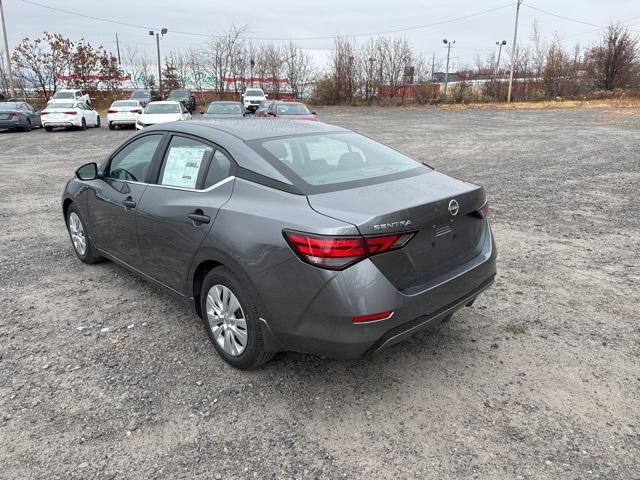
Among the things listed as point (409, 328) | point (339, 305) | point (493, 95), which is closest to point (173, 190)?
point (339, 305)

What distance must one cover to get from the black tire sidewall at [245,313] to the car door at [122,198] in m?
1.15

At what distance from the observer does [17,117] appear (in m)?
21.7

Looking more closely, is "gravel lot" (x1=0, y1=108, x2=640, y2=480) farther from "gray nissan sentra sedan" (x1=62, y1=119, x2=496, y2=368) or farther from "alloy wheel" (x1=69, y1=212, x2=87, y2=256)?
"gray nissan sentra sedan" (x1=62, y1=119, x2=496, y2=368)

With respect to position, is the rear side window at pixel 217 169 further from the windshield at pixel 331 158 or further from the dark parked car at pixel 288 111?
the dark parked car at pixel 288 111

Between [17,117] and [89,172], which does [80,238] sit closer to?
[89,172]

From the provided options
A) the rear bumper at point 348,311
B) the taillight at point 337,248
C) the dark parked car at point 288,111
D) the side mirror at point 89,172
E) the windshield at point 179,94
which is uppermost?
the windshield at point 179,94

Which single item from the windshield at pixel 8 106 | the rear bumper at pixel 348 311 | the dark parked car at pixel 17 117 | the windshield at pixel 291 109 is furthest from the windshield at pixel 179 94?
the rear bumper at pixel 348 311

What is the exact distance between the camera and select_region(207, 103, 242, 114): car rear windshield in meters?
21.1

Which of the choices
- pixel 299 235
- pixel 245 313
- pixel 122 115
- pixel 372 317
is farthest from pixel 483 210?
pixel 122 115

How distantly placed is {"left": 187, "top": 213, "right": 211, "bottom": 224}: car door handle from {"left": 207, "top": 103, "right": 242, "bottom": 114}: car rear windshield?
18.6 metres

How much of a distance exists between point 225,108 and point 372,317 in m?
20.2

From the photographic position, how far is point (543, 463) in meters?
2.46

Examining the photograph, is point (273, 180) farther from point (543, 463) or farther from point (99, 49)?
point (99, 49)

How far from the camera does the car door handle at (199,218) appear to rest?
3206 mm
